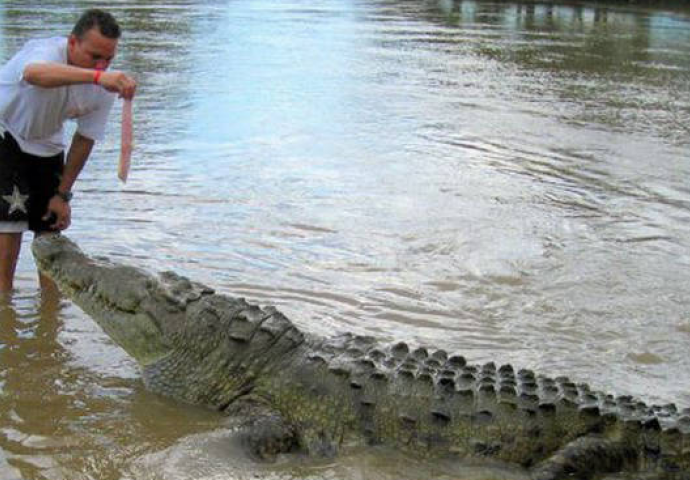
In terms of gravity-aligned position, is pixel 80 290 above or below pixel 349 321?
above

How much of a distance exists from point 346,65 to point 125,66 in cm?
343

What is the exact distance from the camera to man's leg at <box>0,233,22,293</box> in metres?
4.90

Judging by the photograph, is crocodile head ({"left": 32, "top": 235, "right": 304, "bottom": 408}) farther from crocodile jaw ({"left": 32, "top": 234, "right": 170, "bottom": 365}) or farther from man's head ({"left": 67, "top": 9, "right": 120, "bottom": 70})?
man's head ({"left": 67, "top": 9, "right": 120, "bottom": 70})

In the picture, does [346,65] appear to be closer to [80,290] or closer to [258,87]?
[258,87]

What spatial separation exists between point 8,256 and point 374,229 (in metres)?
2.67

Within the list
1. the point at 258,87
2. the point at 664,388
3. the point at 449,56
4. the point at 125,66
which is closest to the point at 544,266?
the point at 664,388

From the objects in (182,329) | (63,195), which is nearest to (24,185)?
(63,195)

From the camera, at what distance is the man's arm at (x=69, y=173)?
4.88 meters

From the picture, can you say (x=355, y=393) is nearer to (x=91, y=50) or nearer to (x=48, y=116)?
(x=91, y=50)

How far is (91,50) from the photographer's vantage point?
4.34m

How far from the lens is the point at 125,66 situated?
13250 mm

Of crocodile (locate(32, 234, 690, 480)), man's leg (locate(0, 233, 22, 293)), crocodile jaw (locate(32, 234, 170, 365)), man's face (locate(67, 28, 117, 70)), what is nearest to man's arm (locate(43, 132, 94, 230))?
man's leg (locate(0, 233, 22, 293))

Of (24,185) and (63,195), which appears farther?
(63,195)

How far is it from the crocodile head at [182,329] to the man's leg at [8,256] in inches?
25.9
